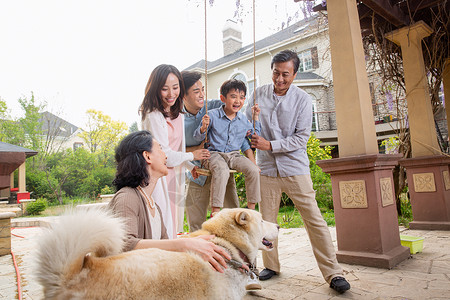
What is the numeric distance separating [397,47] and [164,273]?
7023 mm

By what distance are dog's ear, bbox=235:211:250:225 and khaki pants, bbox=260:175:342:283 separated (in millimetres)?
1413

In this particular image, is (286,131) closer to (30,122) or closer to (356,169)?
(356,169)

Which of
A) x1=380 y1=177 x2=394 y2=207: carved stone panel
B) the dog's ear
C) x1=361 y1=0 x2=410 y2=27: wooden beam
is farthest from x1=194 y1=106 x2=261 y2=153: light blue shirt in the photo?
x1=361 y1=0 x2=410 y2=27: wooden beam

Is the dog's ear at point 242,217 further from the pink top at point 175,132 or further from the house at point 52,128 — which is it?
the house at point 52,128

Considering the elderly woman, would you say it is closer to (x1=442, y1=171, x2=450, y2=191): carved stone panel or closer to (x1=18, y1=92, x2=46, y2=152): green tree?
(x1=442, y1=171, x2=450, y2=191): carved stone panel

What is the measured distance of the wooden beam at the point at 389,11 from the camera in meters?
4.71

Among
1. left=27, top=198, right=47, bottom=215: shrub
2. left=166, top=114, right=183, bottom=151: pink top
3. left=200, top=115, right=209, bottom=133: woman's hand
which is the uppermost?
left=200, top=115, right=209, bottom=133: woman's hand

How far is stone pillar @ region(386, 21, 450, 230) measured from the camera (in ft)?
18.6

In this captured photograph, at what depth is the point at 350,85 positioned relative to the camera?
385cm

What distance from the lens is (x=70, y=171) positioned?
18750 millimetres

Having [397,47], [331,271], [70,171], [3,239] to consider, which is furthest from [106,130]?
[331,271]

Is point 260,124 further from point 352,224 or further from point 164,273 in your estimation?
point 164,273

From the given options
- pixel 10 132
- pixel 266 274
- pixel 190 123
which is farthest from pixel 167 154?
pixel 10 132

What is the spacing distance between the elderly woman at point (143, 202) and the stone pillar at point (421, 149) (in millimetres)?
5845
